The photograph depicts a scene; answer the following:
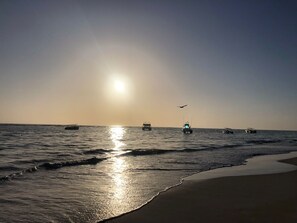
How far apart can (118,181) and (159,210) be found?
20.9 ft

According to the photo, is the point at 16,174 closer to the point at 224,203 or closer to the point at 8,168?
the point at 8,168

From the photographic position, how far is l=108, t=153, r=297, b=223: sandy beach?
8852mm

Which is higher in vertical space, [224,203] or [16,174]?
[224,203]

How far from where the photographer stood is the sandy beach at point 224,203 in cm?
885

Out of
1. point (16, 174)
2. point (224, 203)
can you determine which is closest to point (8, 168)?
point (16, 174)

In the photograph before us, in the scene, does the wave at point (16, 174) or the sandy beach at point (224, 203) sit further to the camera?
the wave at point (16, 174)

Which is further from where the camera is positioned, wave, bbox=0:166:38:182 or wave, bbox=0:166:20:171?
wave, bbox=0:166:20:171

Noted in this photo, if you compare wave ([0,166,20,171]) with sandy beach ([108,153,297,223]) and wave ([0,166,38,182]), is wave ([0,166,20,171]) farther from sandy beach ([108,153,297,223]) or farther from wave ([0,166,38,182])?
sandy beach ([108,153,297,223])

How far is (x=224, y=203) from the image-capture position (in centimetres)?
1076

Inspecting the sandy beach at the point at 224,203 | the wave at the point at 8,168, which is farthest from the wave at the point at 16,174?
the sandy beach at the point at 224,203

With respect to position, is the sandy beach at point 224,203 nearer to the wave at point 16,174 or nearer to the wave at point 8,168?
the wave at point 16,174

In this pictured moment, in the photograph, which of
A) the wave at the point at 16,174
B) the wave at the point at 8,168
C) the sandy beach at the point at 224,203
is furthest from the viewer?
the wave at the point at 8,168

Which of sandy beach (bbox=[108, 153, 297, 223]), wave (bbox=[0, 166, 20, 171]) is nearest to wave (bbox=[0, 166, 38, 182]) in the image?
wave (bbox=[0, 166, 20, 171])

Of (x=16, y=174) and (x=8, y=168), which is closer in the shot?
(x=16, y=174)
